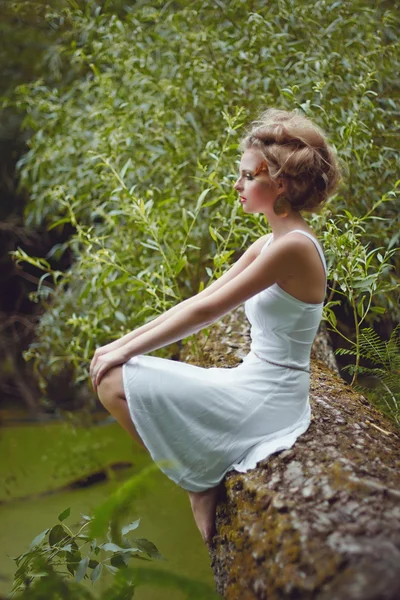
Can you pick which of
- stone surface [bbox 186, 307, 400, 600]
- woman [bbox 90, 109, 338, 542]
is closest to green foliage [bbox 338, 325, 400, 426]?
stone surface [bbox 186, 307, 400, 600]

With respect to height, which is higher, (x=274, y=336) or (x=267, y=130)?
(x=267, y=130)

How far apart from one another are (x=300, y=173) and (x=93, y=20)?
85.6 inches

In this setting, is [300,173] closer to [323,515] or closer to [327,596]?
[323,515]

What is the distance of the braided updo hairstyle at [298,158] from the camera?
1584mm

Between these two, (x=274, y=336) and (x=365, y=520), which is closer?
(x=365, y=520)

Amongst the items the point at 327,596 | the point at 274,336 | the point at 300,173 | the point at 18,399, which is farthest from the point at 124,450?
the point at 327,596

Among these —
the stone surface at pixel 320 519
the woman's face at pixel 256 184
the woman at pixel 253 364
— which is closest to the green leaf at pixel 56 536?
the woman at pixel 253 364

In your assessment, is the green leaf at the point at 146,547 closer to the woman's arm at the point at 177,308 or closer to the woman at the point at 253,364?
the woman at the point at 253,364

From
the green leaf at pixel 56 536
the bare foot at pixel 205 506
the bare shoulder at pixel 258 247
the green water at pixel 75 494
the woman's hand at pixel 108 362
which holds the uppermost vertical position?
the bare shoulder at pixel 258 247

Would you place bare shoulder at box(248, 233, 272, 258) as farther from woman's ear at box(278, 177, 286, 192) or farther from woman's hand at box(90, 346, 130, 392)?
woman's hand at box(90, 346, 130, 392)

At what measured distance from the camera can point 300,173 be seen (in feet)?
5.23

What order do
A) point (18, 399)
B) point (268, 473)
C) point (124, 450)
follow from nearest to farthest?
point (268, 473), point (124, 450), point (18, 399)

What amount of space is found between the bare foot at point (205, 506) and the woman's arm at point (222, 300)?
1.37ft

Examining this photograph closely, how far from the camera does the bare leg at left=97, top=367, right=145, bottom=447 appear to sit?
1583 mm
